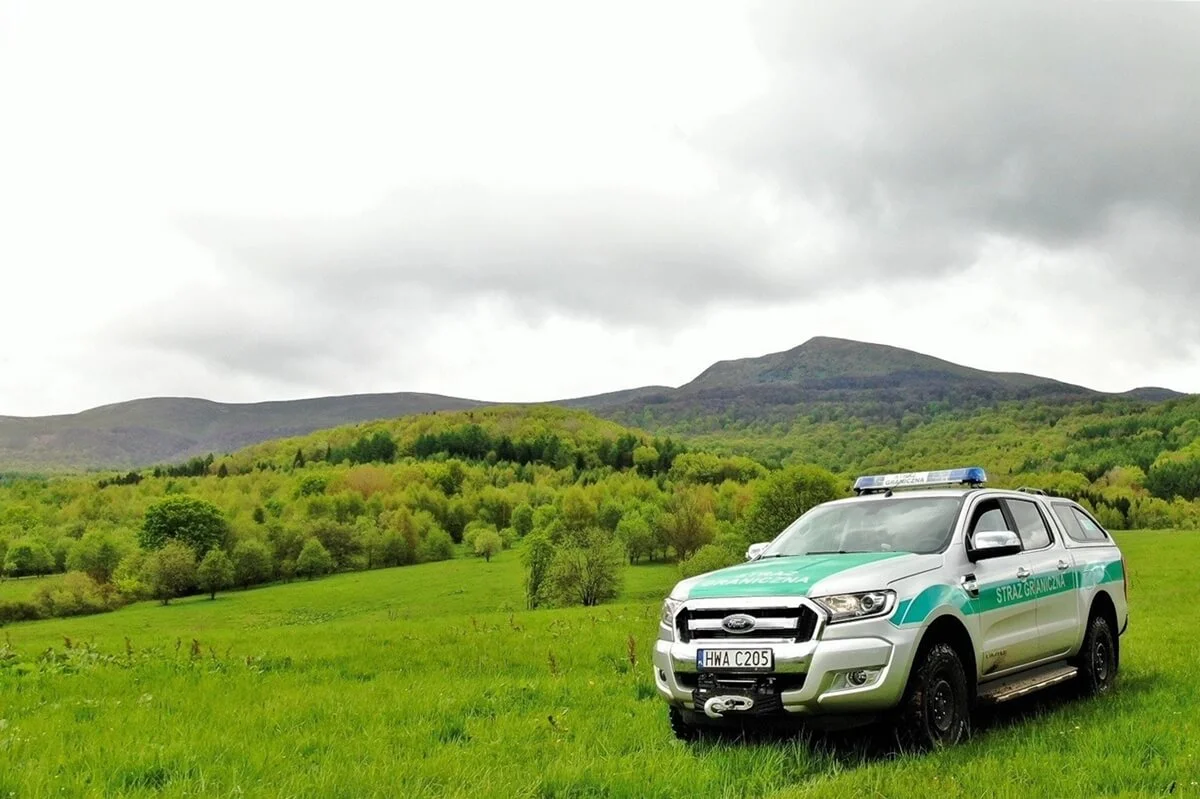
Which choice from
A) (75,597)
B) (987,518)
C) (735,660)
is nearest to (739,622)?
(735,660)

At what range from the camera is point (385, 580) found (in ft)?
299

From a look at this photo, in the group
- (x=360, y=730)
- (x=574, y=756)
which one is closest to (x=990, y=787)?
(x=574, y=756)

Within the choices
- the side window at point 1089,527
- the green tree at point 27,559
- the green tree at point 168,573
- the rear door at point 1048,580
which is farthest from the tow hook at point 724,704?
the green tree at point 27,559

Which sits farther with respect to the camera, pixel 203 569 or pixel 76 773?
pixel 203 569

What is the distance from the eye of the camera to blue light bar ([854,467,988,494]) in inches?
362

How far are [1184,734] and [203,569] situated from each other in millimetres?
100091

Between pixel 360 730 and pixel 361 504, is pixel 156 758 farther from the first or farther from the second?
pixel 361 504

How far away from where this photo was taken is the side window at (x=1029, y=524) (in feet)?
29.9

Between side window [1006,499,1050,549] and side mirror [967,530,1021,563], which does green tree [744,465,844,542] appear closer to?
side window [1006,499,1050,549]

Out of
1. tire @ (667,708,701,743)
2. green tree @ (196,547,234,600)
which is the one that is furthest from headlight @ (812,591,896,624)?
green tree @ (196,547,234,600)

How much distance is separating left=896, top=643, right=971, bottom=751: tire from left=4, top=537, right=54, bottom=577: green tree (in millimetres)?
131760

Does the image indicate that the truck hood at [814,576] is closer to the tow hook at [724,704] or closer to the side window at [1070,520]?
the tow hook at [724,704]

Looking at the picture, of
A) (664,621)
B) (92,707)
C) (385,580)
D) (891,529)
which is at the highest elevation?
(891,529)

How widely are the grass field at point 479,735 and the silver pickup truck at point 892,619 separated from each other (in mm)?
411
